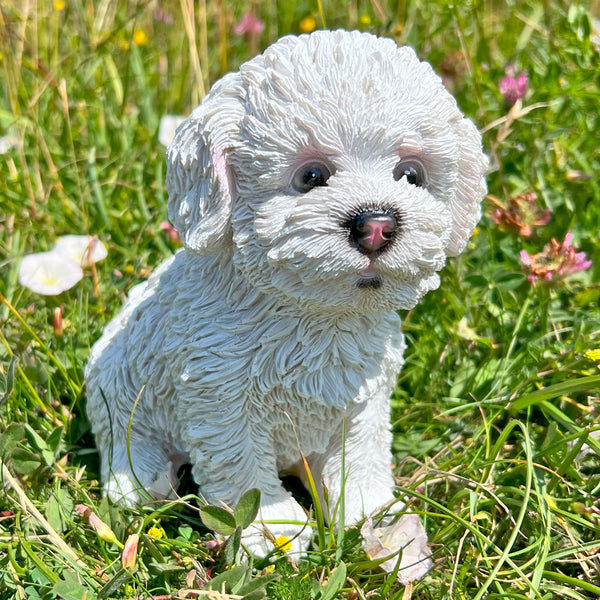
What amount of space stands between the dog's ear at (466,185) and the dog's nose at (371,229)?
26 cm

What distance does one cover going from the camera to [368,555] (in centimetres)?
162

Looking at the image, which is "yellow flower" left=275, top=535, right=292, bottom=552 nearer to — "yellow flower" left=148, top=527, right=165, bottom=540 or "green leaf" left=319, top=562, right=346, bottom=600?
"green leaf" left=319, top=562, right=346, bottom=600

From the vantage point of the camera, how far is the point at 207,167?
1429mm

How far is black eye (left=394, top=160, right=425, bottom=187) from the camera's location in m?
1.43

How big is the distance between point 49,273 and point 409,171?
1.15 meters

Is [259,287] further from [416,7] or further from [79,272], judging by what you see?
[416,7]

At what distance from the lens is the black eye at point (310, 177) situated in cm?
140

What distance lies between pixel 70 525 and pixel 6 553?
0.15 meters

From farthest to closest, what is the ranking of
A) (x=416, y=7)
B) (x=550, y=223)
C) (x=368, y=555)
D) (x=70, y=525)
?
(x=416, y=7)
(x=550, y=223)
(x=70, y=525)
(x=368, y=555)

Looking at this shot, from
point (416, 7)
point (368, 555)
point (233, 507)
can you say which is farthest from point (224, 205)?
point (416, 7)

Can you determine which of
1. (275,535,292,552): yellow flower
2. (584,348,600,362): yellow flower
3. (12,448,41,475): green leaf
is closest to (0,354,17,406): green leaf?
(12,448,41,475): green leaf

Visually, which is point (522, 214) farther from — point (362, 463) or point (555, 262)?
point (362, 463)

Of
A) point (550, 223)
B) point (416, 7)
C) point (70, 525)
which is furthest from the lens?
point (416, 7)

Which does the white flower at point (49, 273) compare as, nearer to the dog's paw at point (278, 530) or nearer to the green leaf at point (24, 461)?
the green leaf at point (24, 461)
